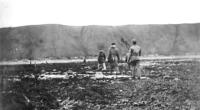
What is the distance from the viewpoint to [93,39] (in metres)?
66.1

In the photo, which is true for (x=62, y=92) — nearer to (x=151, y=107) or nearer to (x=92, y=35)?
(x=151, y=107)

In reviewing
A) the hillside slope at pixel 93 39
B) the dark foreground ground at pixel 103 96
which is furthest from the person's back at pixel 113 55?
the hillside slope at pixel 93 39

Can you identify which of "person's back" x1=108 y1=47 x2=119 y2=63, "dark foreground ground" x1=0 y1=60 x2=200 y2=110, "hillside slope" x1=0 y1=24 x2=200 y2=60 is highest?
"hillside slope" x1=0 y1=24 x2=200 y2=60

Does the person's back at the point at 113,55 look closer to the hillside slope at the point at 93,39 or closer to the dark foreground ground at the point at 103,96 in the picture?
the dark foreground ground at the point at 103,96

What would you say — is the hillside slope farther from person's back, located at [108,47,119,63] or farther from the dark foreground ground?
the dark foreground ground

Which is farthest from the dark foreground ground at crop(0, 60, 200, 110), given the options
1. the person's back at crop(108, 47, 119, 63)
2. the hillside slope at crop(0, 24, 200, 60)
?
the hillside slope at crop(0, 24, 200, 60)

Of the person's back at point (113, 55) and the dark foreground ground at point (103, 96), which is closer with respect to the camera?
the dark foreground ground at point (103, 96)

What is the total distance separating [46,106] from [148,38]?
195 ft

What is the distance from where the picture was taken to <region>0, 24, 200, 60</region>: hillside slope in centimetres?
5928

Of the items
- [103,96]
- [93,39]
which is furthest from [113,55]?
[93,39]

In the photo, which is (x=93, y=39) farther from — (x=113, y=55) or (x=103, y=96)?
(x=103, y=96)

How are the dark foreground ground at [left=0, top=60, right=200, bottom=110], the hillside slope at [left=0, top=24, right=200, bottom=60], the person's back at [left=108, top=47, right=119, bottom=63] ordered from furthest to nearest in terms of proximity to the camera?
the hillside slope at [left=0, top=24, right=200, bottom=60] → the person's back at [left=108, top=47, right=119, bottom=63] → the dark foreground ground at [left=0, top=60, right=200, bottom=110]

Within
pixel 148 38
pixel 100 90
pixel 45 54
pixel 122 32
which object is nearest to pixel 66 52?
pixel 45 54

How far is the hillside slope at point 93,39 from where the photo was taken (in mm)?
59281
